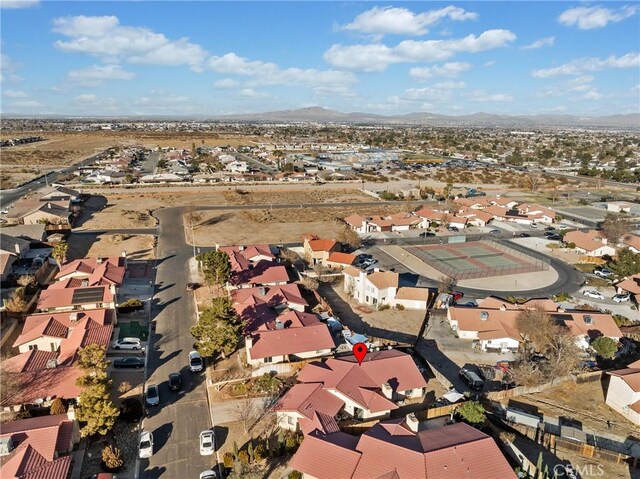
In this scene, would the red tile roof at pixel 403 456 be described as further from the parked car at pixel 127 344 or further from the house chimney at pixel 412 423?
the parked car at pixel 127 344

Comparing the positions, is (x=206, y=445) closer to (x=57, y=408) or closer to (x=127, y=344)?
(x=57, y=408)

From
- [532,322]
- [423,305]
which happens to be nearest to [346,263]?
[423,305]

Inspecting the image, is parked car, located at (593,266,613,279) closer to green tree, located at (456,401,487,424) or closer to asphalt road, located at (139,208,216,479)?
green tree, located at (456,401,487,424)

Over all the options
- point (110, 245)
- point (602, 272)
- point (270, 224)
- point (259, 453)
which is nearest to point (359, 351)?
point (259, 453)

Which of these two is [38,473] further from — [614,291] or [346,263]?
[614,291]

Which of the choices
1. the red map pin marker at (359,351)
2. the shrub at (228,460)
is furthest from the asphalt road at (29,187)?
the shrub at (228,460)
